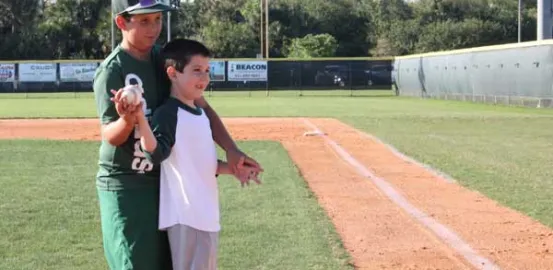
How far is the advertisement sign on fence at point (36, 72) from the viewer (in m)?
48.2

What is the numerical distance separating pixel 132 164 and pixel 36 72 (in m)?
47.4

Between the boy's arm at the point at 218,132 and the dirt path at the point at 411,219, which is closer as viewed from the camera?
the boy's arm at the point at 218,132

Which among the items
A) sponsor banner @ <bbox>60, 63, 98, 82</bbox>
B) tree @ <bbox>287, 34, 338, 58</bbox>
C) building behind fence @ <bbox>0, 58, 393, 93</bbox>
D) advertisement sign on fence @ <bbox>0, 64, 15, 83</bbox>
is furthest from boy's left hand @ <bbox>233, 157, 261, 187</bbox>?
tree @ <bbox>287, 34, 338, 58</bbox>

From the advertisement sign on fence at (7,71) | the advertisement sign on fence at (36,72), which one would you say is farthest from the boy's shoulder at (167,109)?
the advertisement sign on fence at (7,71)

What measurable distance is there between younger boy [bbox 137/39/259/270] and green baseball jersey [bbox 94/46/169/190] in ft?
0.31

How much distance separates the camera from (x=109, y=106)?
324cm

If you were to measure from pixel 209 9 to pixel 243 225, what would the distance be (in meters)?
79.0

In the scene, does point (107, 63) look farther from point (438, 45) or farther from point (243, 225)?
point (438, 45)

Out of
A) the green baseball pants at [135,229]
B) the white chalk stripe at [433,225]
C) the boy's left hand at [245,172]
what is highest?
the boy's left hand at [245,172]

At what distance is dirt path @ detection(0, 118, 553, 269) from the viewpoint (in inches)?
239

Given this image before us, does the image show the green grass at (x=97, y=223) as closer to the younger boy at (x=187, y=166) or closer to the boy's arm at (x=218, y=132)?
the boy's arm at (x=218, y=132)

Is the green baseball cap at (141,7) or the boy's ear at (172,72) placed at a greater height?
the green baseball cap at (141,7)

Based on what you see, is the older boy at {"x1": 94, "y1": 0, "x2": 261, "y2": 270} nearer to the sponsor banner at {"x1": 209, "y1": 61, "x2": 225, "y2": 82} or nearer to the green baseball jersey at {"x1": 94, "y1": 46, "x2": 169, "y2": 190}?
the green baseball jersey at {"x1": 94, "y1": 46, "x2": 169, "y2": 190}

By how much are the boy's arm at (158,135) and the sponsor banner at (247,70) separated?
148ft
